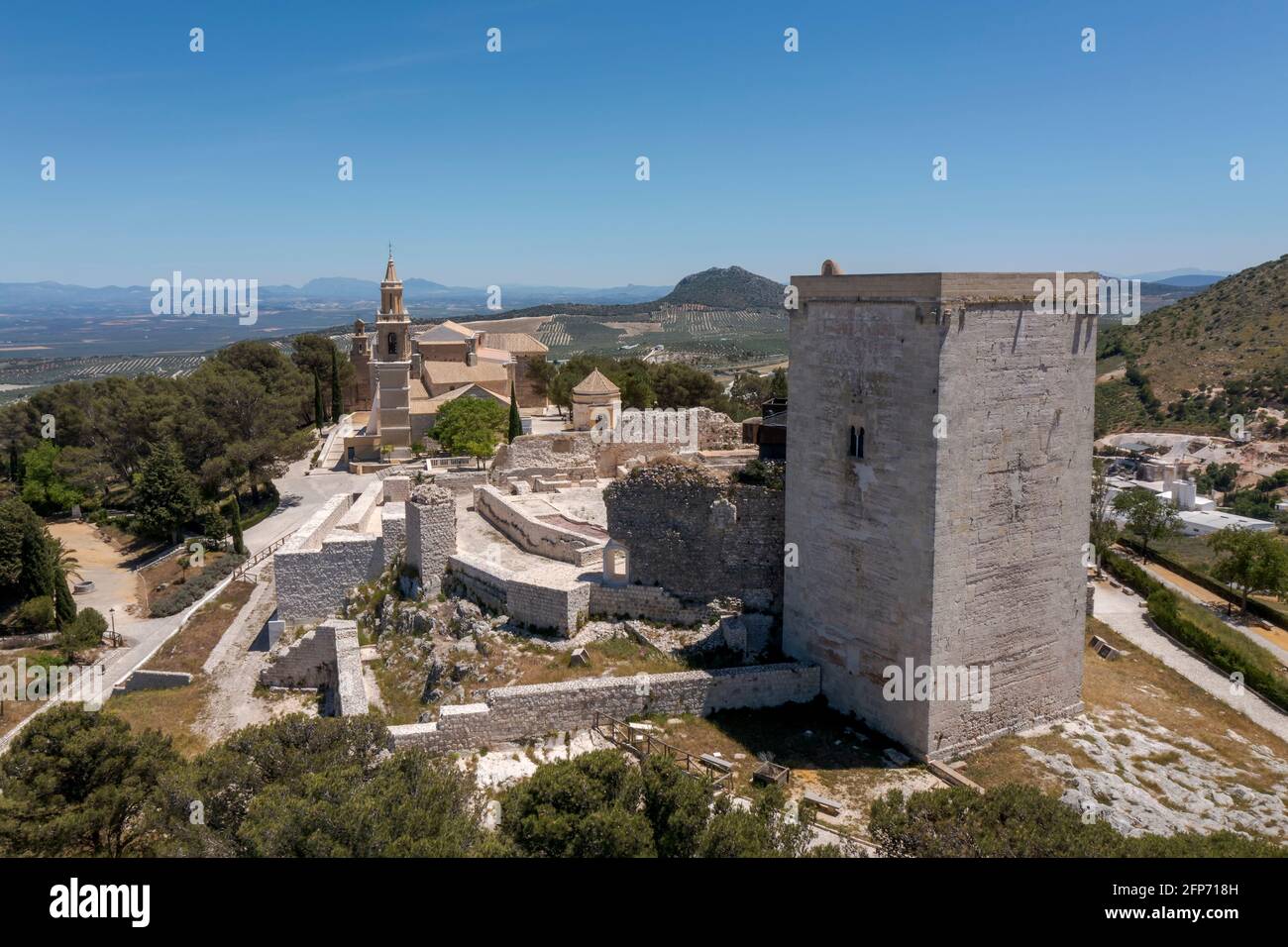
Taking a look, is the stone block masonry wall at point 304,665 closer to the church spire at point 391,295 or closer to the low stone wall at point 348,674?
the low stone wall at point 348,674

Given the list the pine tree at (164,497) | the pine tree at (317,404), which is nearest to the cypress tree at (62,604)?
the pine tree at (164,497)

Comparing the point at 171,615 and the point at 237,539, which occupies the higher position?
the point at 237,539

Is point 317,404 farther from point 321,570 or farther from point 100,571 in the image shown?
point 321,570

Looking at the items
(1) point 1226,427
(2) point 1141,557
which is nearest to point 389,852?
(2) point 1141,557

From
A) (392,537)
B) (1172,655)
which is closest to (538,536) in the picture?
(392,537)

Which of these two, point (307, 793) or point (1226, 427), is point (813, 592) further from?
point (1226, 427)

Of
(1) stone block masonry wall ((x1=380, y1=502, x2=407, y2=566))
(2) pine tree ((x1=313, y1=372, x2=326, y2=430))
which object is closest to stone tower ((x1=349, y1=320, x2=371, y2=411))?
(2) pine tree ((x1=313, y1=372, x2=326, y2=430))
